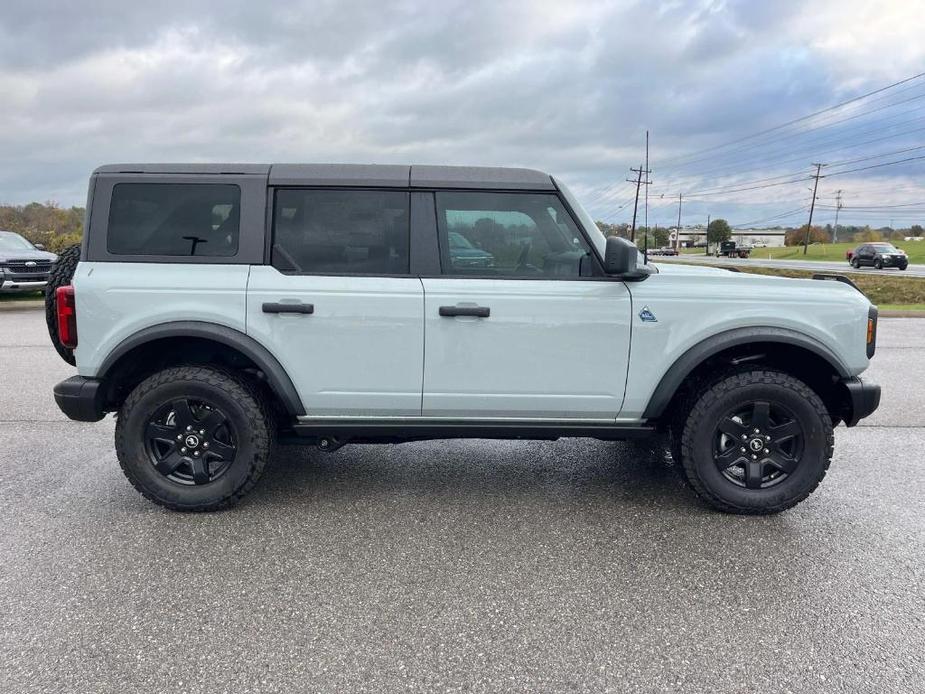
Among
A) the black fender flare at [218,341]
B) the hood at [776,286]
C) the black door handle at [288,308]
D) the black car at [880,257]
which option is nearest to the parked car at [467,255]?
the black door handle at [288,308]

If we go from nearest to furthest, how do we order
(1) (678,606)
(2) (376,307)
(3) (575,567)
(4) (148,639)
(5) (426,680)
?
(5) (426,680) → (4) (148,639) → (1) (678,606) → (3) (575,567) → (2) (376,307)

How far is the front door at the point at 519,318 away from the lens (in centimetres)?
354

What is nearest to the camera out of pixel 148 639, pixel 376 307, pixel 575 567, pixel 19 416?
pixel 148 639

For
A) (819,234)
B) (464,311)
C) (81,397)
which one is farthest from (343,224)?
(819,234)

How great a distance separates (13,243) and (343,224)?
1542 centimetres

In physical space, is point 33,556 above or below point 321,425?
below

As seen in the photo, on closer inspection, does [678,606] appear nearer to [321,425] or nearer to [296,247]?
[321,425]

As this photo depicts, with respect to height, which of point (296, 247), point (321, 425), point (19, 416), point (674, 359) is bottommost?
point (19, 416)

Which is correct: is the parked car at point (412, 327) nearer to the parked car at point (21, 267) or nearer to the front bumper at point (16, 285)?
the parked car at point (21, 267)

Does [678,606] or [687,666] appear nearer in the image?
[687,666]

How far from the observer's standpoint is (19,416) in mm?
5758

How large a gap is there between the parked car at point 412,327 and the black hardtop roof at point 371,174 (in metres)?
0.01

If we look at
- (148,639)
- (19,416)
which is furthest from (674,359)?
(19,416)

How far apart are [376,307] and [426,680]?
185cm
